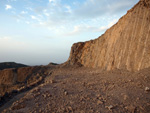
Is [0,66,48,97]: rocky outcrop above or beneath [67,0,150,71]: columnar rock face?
beneath

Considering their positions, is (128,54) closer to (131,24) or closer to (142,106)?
(131,24)

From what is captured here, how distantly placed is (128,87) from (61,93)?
3074mm

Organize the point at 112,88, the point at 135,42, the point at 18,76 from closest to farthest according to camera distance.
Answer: the point at 112,88
the point at 135,42
the point at 18,76

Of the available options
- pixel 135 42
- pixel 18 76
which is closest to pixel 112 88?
pixel 135 42

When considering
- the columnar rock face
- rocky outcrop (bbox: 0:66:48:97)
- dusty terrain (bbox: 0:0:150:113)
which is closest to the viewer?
dusty terrain (bbox: 0:0:150:113)

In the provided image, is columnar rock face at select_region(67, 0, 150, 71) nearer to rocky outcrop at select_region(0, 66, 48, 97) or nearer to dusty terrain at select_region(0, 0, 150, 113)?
dusty terrain at select_region(0, 0, 150, 113)

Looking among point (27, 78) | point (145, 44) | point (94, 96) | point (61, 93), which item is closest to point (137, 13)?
point (145, 44)

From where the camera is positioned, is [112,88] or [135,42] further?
[135,42]

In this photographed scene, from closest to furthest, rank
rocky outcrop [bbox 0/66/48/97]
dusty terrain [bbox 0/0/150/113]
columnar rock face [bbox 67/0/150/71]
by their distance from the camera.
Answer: dusty terrain [bbox 0/0/150/113]
columnar rock face [bbox 67/0/150/71]
rocky outcrop [bbox 0/66/48/97]

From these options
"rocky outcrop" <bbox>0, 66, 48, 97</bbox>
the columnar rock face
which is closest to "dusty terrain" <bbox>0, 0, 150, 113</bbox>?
the columnar rock face

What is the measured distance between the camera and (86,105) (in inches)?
175

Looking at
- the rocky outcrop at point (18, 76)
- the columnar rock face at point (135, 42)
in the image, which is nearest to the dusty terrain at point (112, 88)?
the columnar rock face at point (135, 42)

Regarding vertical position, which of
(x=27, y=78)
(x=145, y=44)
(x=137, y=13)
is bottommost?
(x=27, y=78)

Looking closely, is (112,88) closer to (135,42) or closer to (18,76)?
(135,42)
